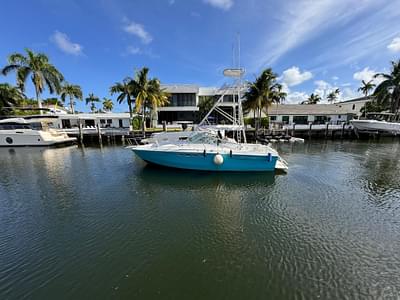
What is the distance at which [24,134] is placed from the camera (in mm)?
22953

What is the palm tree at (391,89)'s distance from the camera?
3278cm

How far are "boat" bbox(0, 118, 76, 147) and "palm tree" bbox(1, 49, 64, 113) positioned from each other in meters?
6.40

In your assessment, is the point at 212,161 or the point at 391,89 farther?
the point at 391,89

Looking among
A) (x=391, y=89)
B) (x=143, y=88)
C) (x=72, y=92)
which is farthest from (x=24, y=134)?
(x=391, y=89)

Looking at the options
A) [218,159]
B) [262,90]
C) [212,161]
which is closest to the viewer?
[218,159]

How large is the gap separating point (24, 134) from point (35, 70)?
9.94 metres

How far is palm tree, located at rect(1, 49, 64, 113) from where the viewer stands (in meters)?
25.8

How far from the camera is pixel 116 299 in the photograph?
3.88 metres

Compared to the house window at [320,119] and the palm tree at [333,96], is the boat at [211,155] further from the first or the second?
the palm tree at [333,96]

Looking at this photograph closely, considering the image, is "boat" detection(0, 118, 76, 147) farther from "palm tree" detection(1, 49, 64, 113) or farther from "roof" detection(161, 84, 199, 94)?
"roof" detection(161, 84, 199, 94)

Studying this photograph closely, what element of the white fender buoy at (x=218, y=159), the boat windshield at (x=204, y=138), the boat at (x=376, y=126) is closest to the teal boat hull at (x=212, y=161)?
the white fender buoy at (x=218, y=159)

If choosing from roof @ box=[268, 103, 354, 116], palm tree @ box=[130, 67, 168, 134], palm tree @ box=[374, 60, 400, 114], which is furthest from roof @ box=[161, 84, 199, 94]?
palm tree @ box=[374, 60, 400, 114]

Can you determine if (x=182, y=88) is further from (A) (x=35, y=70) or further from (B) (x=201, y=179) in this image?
(B) (x=201, y=179)

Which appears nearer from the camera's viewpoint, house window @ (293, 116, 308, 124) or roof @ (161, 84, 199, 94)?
roof @ (161, 84, 199, 94)
